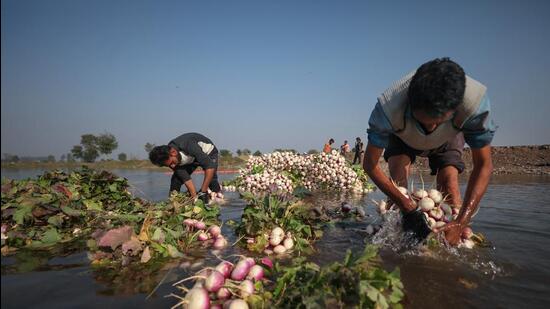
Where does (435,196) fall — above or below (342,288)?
above

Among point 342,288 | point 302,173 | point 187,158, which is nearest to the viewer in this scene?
point 342,288

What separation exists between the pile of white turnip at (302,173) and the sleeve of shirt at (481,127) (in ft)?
19.4

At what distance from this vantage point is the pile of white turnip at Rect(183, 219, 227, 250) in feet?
12.6

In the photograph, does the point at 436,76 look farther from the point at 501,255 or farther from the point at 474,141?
the point at 501,255

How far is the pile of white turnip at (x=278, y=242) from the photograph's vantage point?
3508 millimetres

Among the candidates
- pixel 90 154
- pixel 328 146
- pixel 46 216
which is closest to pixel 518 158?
pixel 328 146

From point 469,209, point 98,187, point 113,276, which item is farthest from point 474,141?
point 98,187

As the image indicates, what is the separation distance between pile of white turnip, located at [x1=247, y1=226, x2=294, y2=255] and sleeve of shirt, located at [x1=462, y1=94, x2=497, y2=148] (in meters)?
2.03

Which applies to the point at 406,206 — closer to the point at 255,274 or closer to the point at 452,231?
the point at 452,231

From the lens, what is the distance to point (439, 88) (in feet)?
7.95

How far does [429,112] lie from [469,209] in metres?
1.30

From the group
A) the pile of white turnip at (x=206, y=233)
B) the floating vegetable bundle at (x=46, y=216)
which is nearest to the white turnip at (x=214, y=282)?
the pile of white turnip at (x=206, y=233)

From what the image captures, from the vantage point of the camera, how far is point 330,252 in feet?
11.7

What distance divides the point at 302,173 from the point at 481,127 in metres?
6.95
